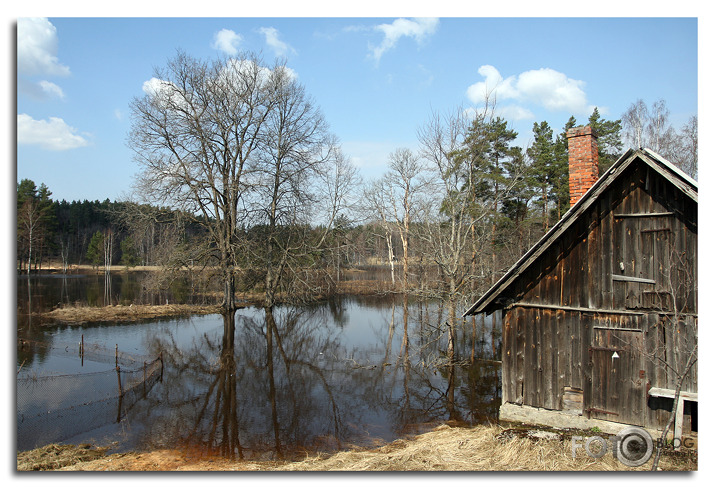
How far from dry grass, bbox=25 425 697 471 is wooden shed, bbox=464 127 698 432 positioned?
4.00 ft

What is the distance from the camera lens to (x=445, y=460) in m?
8.43

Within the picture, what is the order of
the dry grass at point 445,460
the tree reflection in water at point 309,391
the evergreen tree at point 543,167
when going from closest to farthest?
the dry grass at point 445,460, the tree reflection in water at point 309,391, the evergreen tree at point 543,167

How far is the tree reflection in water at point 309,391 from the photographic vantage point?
37.3 ft

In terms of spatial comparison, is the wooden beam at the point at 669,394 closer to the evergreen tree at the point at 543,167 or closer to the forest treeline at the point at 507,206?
the forest treeline at the point at 507,206

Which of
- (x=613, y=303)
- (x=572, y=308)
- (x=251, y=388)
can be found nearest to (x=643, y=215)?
(x=613, y=303)

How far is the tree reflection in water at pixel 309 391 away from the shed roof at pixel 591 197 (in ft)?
13.4

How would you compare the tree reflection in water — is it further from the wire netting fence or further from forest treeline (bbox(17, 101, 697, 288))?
forest treeline (bbox(17, 101, 697, 288))

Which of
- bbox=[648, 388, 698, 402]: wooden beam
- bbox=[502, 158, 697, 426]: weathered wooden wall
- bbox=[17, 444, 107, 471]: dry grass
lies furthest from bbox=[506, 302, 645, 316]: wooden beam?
bbox=[17, 444, 107, 471]: dry grass

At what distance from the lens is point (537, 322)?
34.5 feet

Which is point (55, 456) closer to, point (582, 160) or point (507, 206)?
point (582, 160)

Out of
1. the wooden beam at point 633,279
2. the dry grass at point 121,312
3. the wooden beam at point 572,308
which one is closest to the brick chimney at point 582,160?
the wooden beam at point 633,279

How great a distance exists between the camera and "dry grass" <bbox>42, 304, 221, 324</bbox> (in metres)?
27.5

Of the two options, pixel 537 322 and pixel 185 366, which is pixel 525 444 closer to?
pixel 537 322

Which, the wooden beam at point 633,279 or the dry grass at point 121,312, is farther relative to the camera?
the dry grass at point 121,312
